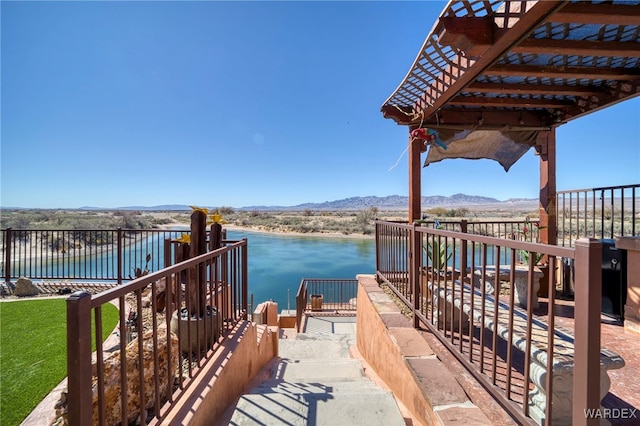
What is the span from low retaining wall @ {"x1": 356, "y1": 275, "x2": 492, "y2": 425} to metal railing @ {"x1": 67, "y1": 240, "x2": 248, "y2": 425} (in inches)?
59.2

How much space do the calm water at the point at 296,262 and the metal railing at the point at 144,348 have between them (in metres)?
9.26

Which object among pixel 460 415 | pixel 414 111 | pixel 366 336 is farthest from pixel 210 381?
pixel 414 111

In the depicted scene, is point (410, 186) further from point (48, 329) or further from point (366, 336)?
point (48, 329)

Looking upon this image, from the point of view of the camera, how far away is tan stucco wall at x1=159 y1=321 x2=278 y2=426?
1.64 m

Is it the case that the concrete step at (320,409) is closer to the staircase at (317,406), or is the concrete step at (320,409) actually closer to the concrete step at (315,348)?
the staircase at (317,406)

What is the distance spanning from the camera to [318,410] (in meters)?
1.82

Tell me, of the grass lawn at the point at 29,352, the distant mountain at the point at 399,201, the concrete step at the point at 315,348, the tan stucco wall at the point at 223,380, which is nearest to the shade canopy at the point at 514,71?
the tan stucco wall at the point at 223,380

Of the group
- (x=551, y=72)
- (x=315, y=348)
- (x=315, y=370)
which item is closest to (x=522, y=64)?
(x=551, y=72)

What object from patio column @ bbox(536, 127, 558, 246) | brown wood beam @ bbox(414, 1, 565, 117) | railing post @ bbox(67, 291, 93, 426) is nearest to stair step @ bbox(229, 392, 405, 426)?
railing post @ bbox(67, 291, 93, 426)

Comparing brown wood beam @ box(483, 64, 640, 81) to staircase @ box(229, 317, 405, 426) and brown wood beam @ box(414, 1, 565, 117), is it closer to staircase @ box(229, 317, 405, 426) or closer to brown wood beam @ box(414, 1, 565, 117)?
brown wood beam @ box(414, 1, 565, 117)

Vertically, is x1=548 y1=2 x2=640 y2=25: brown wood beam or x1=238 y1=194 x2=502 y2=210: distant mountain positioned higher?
x1=238 y1=194 x2=502 y2=210: distant mountain

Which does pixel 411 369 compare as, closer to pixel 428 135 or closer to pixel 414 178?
pixel 414 178

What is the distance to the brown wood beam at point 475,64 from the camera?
172cm

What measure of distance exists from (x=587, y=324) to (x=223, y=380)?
2215 millimetres
